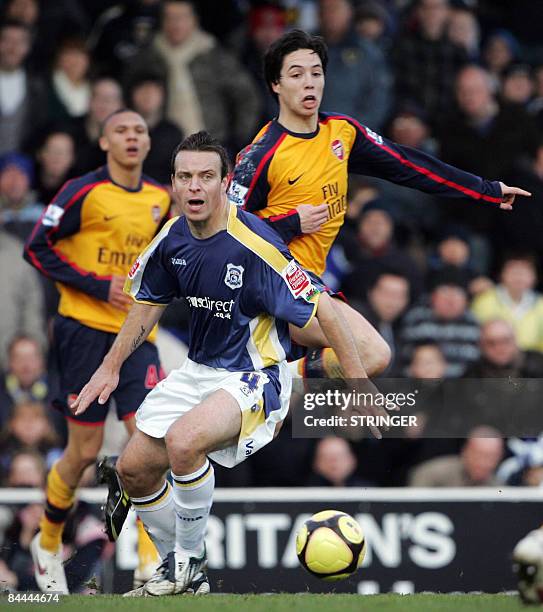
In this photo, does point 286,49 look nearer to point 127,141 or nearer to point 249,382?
point 127,141

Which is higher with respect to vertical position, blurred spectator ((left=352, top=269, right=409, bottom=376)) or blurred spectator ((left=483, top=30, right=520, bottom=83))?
blurred spectator ((left=483, top=30, right=520, bottom=83))

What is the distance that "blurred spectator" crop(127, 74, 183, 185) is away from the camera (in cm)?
1208

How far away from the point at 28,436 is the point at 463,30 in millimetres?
6107

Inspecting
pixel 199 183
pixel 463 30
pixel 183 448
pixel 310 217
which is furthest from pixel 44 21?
pixel 183 448

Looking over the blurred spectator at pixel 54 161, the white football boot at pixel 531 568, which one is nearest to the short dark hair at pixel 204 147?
the white football boot at pixel 531 568

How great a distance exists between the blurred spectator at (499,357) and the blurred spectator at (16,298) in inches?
147

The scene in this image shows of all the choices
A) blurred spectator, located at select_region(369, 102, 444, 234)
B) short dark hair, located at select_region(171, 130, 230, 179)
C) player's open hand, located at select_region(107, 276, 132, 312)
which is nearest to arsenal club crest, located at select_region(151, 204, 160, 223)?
player's open hand, located at select_region(107, 276, 132, 312)

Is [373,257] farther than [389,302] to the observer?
Yes

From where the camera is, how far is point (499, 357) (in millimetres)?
11516

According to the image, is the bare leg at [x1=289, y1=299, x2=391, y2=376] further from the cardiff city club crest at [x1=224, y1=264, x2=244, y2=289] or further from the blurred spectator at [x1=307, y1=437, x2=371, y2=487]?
the blurred spectator at [x1=307, y1=437, x2=371, y2=487]

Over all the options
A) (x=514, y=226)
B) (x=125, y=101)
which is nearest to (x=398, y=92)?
(x=514, y=226)

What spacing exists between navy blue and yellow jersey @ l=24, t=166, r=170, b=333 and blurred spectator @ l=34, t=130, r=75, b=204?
129 inches

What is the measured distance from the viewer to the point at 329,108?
42.8ft

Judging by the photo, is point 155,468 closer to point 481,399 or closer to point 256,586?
point 256,586
